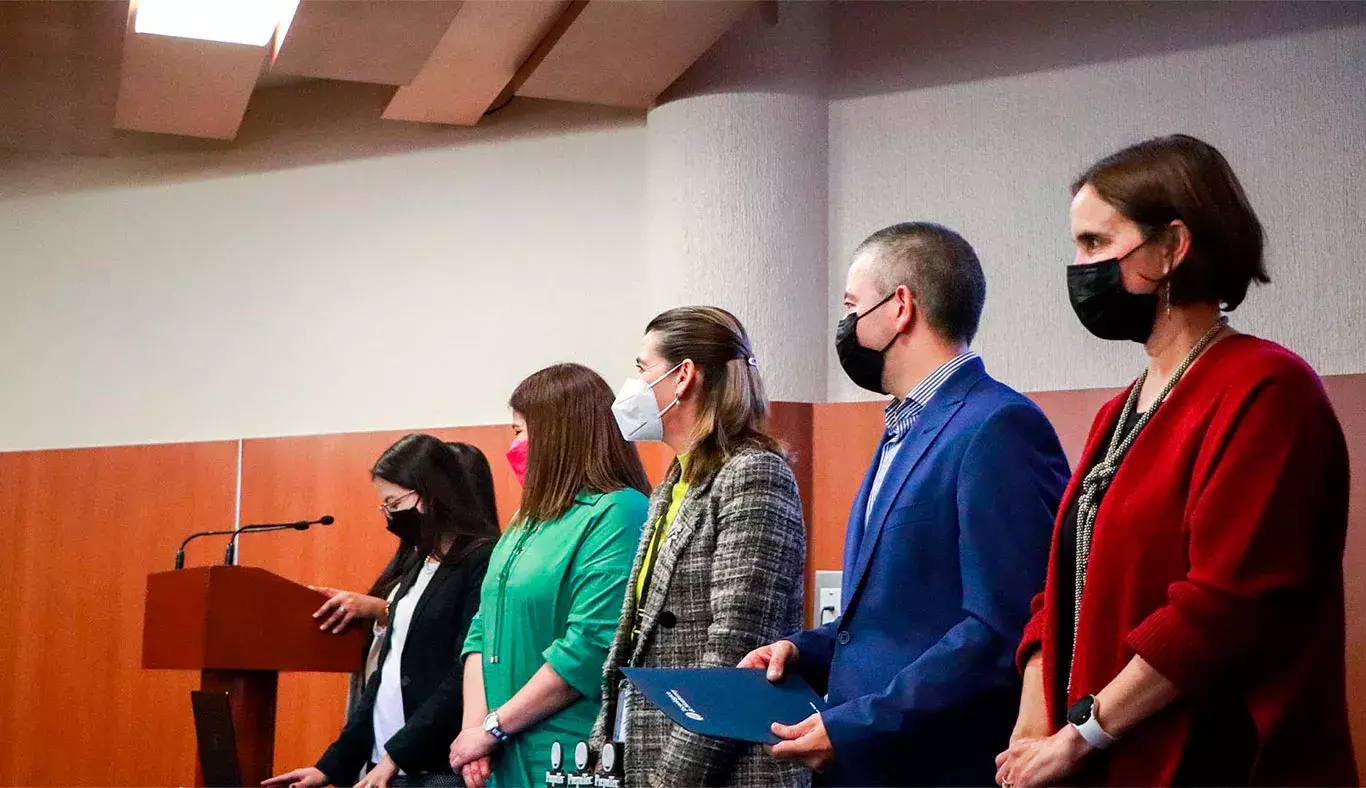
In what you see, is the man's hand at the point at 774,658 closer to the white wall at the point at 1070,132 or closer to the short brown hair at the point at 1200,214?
the short brown hair at the point at 1200,214

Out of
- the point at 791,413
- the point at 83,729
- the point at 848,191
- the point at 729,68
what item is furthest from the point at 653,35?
the point at 83,729

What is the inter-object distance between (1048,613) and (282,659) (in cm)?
219

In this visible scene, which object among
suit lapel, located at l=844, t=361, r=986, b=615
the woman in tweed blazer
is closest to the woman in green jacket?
the woman in tweed blazer

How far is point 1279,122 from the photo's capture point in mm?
4070

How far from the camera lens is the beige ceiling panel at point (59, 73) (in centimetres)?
418

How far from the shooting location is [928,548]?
7.07 ft

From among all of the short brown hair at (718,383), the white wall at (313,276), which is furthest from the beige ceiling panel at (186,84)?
the short brown hair at (718,383)

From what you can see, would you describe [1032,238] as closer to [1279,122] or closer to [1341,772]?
[1279,122]

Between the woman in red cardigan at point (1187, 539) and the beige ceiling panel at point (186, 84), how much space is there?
3.48 m

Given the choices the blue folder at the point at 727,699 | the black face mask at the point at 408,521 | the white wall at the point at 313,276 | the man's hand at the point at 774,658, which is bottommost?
the blue folder at the point at 727,699

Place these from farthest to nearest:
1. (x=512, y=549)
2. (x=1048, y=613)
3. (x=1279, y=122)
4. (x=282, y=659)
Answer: (x=1279, y=122) < (x=282, y=659) < (x=512, y=549) < (x=1048, y=613)

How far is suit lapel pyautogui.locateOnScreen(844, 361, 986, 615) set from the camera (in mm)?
2221

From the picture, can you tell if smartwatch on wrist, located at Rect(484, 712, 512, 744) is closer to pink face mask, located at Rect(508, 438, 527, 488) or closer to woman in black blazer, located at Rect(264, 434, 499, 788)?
woman in black blazer, located at Rect(264, 434, 499, 788)

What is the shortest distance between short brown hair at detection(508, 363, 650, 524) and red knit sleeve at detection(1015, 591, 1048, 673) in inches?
53.8
